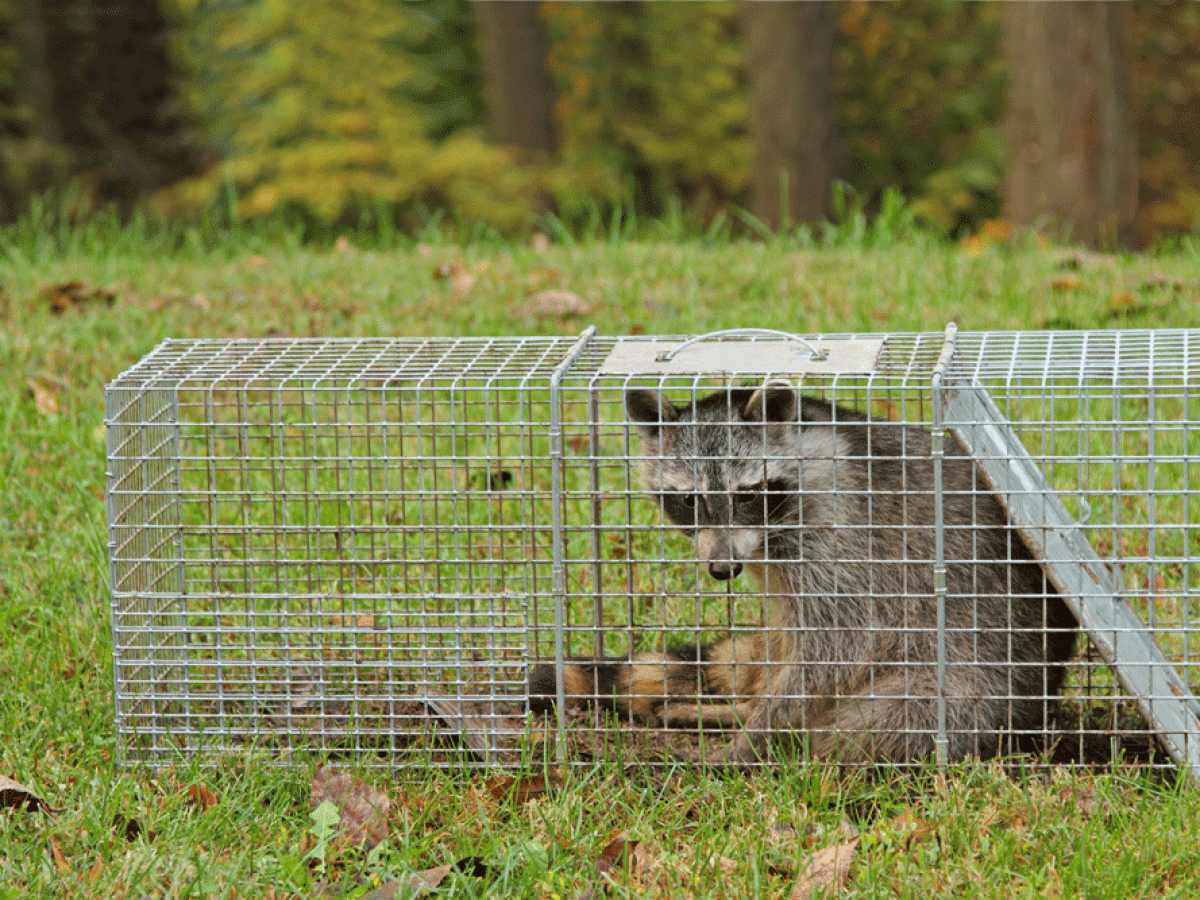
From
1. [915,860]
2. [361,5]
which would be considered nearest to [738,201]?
[361,5]

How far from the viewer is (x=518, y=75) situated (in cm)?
1434

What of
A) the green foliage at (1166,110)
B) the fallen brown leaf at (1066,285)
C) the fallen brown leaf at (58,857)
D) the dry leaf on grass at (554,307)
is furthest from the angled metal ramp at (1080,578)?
the green foliage at (1166,110)

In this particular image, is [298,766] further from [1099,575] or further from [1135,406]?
[1135,406]

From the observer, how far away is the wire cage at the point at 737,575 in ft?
10.4

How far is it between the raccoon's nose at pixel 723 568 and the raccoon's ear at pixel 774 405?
36 cm

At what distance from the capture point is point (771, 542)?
11.5 feet

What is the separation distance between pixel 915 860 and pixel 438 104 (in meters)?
14.1

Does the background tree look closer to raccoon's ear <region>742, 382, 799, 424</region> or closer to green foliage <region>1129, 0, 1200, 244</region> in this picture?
green foliage <region>1129, 0, 1200, 244</region>

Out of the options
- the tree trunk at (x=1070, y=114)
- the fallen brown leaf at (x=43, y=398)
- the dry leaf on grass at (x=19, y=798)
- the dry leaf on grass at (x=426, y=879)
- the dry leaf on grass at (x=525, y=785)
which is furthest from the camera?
the tree trunk at (x=1070, y=114)

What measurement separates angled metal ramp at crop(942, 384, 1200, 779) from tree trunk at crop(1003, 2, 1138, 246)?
5484 millimetres

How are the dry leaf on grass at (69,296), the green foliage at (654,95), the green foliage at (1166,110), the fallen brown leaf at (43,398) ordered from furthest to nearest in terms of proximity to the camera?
the green foliage at (654,95)
the green foliage at (1166,110)
the dry leaf on grass at (69,296)
the fallen brown leaf at (43,398)

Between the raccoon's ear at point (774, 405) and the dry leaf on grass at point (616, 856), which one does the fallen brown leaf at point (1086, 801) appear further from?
the raccoon's ear at point (774, 405)

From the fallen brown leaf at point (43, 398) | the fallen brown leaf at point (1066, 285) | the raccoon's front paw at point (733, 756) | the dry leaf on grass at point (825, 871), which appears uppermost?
the fallen brown leaf at point (43, 398)

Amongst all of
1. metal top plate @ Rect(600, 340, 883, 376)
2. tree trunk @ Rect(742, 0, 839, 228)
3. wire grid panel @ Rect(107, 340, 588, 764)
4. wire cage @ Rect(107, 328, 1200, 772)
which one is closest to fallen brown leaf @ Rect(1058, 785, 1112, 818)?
wire cage @ Rect(107, 328, 1200, 772)
